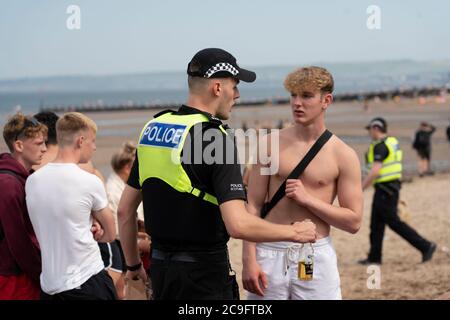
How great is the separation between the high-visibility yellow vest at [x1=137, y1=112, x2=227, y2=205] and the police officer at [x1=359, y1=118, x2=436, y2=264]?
666cm

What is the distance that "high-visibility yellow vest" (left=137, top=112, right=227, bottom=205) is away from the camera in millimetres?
3711

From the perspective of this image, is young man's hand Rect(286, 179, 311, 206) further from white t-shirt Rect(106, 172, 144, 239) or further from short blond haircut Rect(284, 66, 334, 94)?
white t-shirt Rect(106, 172, 144, 239)

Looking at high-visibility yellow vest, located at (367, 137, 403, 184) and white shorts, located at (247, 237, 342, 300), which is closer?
white shorts, located at (247, 237, 342, 300)

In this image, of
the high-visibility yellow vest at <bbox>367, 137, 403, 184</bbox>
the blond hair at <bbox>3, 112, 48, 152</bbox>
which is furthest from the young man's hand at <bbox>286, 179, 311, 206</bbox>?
the high-visibility yellow vest at <bbox>367, 137, 403, 184</bbox>

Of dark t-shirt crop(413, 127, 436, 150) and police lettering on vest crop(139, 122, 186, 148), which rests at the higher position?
police lettering on vest crop(139, 122, 186, 148)

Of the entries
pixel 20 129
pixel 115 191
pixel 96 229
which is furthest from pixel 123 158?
pixel 96 229

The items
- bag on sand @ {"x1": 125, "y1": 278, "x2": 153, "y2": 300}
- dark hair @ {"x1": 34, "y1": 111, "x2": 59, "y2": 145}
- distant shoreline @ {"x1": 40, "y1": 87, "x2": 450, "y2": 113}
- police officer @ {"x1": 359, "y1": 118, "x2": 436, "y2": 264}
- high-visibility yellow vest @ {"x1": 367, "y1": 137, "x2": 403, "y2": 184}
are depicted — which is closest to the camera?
dark hair @ {"x1": 34, "y1": 111, "x2": 59, "y2": 145}

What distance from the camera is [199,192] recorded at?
3713 mm

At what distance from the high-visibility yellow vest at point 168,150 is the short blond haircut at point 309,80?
3.20 feet

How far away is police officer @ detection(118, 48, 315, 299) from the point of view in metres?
3.63

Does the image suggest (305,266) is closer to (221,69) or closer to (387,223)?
(221,69)

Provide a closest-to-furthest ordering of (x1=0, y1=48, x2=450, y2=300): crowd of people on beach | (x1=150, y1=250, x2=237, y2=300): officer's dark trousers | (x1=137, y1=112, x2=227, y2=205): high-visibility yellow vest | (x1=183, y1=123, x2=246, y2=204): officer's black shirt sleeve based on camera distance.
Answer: (x1=183, y1=123, x2=246, y2=204): officer's black shirt sleeve < (x1=137, y1=112, x2=227, y2=205): high-visibility yellow vest < (x1=150, y1=250, x2=237, y2=300): officer's dark trousers < (x1=0, y1=48, x2=450, y2=300): crowd of people on beach

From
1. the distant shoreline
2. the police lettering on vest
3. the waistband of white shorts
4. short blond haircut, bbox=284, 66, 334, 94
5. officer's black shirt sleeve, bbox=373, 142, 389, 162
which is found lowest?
the distant shoreline

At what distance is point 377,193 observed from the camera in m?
10.5
